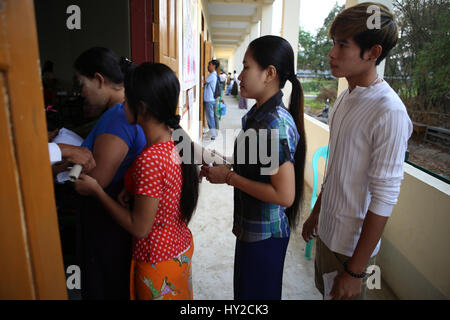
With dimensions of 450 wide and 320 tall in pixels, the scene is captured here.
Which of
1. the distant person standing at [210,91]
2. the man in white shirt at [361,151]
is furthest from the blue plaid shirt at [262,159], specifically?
the distant person standing at [210,91]

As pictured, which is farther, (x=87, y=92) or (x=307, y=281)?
(x=307, y=281)

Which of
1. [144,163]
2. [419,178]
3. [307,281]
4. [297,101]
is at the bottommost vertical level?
[307,281]

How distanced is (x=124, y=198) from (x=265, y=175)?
55 cm

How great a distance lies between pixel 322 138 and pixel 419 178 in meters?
1.81

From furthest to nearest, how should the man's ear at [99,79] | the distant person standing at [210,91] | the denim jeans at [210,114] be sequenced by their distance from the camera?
the denim jeans at [210,114] → the distant person standing at [210,91] → the man's ear at [99,79]

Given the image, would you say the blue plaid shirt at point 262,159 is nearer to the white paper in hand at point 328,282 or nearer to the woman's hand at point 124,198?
the white paper in hand at point 328,282

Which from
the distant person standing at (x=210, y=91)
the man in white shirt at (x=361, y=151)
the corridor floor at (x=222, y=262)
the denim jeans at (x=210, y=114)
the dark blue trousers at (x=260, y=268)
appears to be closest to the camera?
the man in white shirt at (x=361, y=151)

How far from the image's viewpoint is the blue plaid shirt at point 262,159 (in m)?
1.07

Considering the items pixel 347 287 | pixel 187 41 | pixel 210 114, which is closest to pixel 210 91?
pixel 210 114

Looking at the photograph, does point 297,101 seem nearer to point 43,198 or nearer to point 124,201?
point 124,201

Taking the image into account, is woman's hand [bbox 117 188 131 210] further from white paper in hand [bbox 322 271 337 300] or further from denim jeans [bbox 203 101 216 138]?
denim jeans [bbox 203 101 216 138]

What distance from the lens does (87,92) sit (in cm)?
137

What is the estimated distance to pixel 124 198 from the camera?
1.12 m
